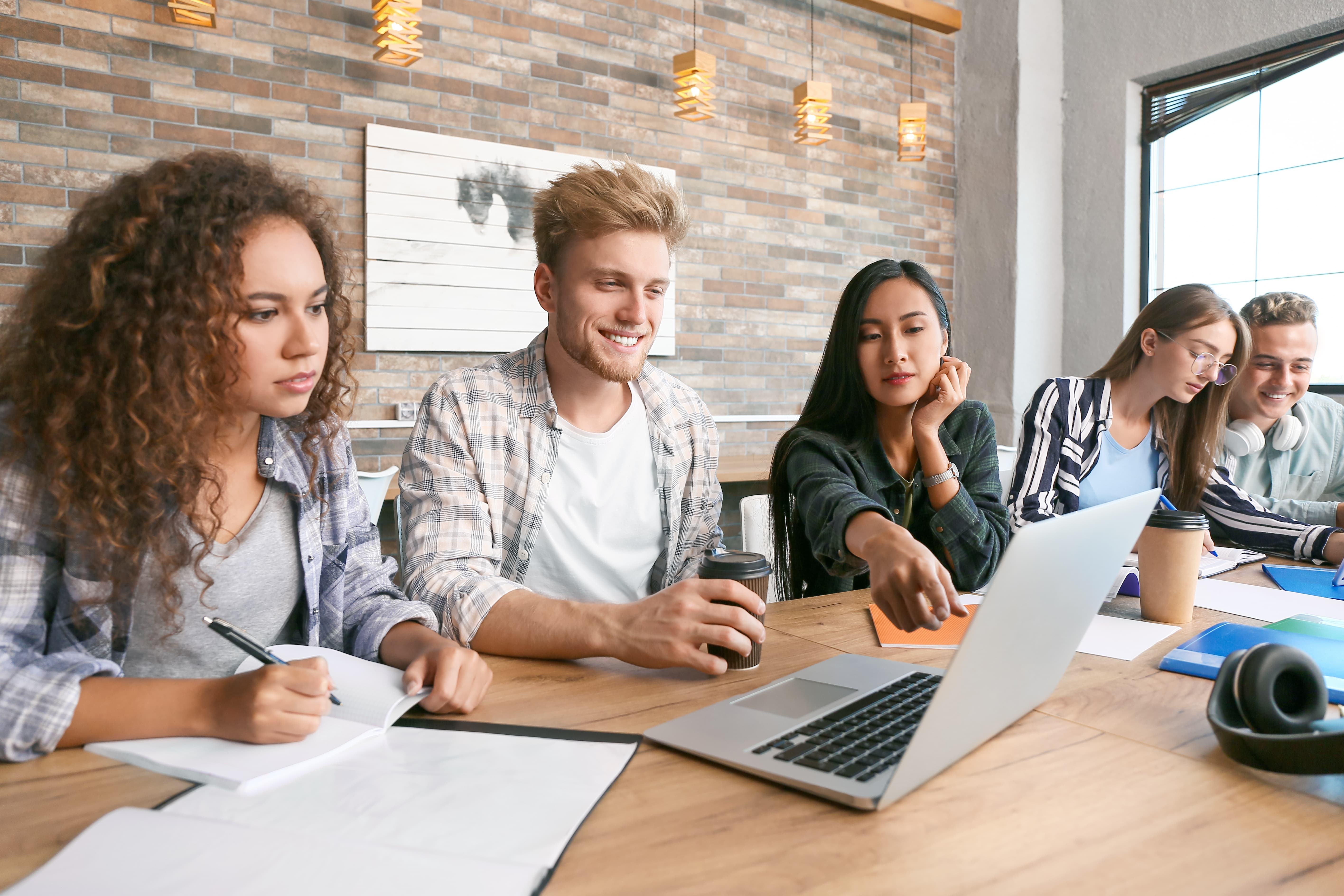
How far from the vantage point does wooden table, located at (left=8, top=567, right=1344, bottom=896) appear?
0.58 metres

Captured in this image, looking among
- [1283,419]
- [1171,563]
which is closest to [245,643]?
[1171,563]

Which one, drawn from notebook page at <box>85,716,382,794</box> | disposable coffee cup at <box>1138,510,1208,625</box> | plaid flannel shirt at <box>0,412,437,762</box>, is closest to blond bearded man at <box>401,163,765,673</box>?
plaid flannel shirt at <box>0,412,437,762</box>

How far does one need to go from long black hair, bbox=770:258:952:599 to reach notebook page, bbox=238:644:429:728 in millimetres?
975

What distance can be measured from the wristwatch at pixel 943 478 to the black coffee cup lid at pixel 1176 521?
16.1 inches

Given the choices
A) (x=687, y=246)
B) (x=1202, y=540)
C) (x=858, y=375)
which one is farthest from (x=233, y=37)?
(x=1202, y=540)

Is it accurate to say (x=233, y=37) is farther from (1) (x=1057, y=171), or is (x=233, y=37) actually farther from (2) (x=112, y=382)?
(1) (x=1057, y=171)

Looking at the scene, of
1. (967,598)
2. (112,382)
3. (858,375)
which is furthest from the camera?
(858,375)

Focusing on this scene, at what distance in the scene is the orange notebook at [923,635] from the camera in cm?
113

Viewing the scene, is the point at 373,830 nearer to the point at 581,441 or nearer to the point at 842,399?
the point at 581,441

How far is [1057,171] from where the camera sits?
4871 mm

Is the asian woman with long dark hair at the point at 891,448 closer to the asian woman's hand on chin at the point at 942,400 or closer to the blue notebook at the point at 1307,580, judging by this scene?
the asian woman's hand on chin at the point at 942,400

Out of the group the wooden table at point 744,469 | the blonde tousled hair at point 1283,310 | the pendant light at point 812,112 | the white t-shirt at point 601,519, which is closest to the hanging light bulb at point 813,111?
the pendant light at point 812,112

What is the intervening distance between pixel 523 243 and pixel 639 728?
3.33 meters

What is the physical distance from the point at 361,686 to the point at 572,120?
11.7 ft
